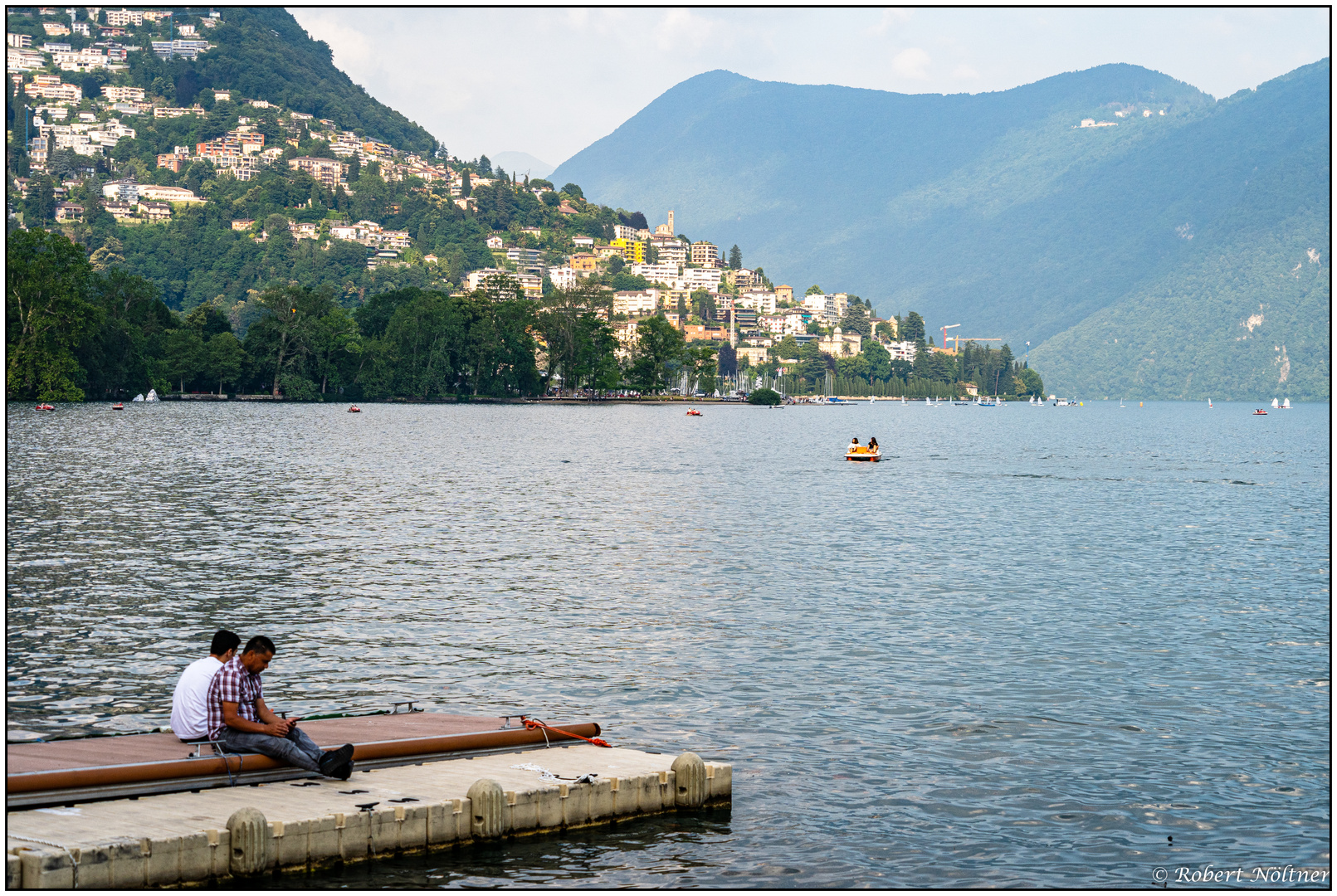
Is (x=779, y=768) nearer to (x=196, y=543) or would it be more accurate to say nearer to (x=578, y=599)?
(x=578, y=599)

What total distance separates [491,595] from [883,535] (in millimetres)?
21438

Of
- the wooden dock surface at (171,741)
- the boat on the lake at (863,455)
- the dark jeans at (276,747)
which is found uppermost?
the boat on the lake at (863,455)

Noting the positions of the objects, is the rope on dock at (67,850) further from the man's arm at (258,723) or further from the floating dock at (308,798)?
the man's arm at (258,723)

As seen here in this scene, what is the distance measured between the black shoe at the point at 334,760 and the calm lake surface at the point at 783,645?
164 centimetres

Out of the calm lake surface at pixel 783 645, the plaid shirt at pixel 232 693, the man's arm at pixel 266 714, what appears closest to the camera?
the man's arm at pixel 266 714

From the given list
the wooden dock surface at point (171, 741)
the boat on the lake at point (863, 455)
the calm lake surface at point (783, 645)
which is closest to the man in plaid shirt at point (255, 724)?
the wooden dock surface at point (171, 741)

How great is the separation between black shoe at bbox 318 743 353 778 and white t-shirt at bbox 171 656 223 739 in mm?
1780

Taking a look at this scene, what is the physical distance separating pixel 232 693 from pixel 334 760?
1573 mm

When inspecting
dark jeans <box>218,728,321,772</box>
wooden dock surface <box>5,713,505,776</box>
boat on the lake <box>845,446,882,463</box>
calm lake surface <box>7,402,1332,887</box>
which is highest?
boat on the lake <box>845,446,882,463</box>

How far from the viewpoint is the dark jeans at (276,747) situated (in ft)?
50.2

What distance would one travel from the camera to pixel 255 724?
1537 cm

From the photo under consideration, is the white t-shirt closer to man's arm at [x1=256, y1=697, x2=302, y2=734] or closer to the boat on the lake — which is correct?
man's arm at [x1=256, y1=697, x2=302, y2=734]

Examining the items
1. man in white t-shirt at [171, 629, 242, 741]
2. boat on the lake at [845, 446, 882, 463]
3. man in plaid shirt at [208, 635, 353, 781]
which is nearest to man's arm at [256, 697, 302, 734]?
man in plaid shirt at [208, 635, 353, 781]

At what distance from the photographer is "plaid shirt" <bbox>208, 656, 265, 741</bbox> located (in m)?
15.7
